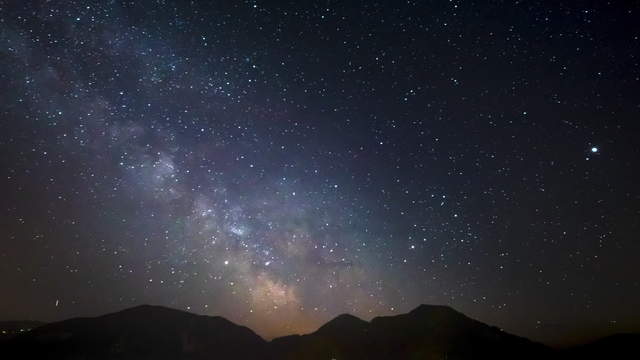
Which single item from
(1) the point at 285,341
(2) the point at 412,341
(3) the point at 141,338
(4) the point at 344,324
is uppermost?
(4) the point at 344,324

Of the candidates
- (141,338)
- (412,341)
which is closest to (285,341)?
(412,341)

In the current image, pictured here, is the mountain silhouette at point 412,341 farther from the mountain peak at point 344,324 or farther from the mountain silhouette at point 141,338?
the mountain silhouette at point 141,338

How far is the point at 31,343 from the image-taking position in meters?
74.0

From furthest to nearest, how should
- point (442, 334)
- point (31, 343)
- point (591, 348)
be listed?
point (591, 348), point (442, 334), point (31, 343)

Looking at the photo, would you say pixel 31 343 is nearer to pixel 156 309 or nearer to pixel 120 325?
pixel 120 325

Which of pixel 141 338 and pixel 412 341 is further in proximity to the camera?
pixel 412 341

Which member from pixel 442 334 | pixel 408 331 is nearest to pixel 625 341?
pixel 442 334

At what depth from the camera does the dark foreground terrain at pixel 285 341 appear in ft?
250

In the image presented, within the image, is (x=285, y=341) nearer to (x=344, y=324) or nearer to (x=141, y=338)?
(x=344, y=324)

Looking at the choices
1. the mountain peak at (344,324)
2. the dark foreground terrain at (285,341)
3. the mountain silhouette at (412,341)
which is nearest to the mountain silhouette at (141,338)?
the dark foreground terrain at (285,341)

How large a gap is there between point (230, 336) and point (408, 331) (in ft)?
131

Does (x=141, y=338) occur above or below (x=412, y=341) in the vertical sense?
below

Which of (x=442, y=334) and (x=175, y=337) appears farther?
(x=442, y=334)

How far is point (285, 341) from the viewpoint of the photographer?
98375mm
